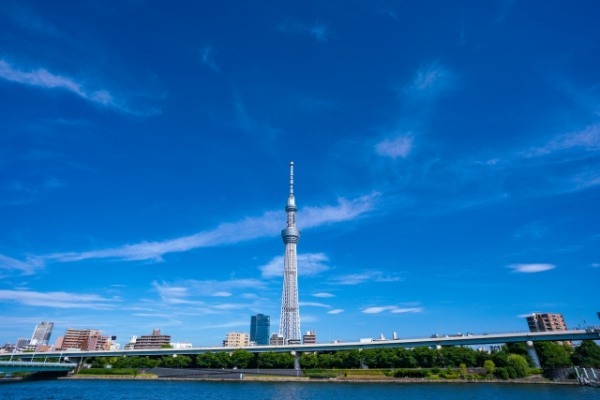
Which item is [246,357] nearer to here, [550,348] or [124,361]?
[124,361]

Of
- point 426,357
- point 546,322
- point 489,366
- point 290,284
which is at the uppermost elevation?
point 290,284

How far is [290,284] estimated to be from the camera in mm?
152375

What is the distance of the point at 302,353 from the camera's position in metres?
106

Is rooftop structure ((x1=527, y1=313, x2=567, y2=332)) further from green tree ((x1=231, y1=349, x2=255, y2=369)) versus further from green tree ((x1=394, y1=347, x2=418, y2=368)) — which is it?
green tree ((x1=231, y1=349, x2=255, y2=369))

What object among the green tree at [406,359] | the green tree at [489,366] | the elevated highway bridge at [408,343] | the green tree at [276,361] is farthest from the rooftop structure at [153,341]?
the green tree at [489,366]

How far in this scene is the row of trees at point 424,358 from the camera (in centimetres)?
7438

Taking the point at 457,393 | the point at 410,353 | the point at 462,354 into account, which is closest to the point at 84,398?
the point at 457,393

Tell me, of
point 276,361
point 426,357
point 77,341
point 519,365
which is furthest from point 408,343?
point 77,341

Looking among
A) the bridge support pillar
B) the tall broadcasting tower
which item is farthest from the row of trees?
the tall broadcasting tower

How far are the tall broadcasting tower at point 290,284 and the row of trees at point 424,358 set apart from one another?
4136 centimetres

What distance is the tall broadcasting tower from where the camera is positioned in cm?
14488

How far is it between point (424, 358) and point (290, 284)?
7818cm

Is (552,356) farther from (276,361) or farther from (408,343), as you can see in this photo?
(276,361)

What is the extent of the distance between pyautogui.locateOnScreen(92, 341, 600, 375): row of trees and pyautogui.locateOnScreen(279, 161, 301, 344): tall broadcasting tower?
41.4 meters
